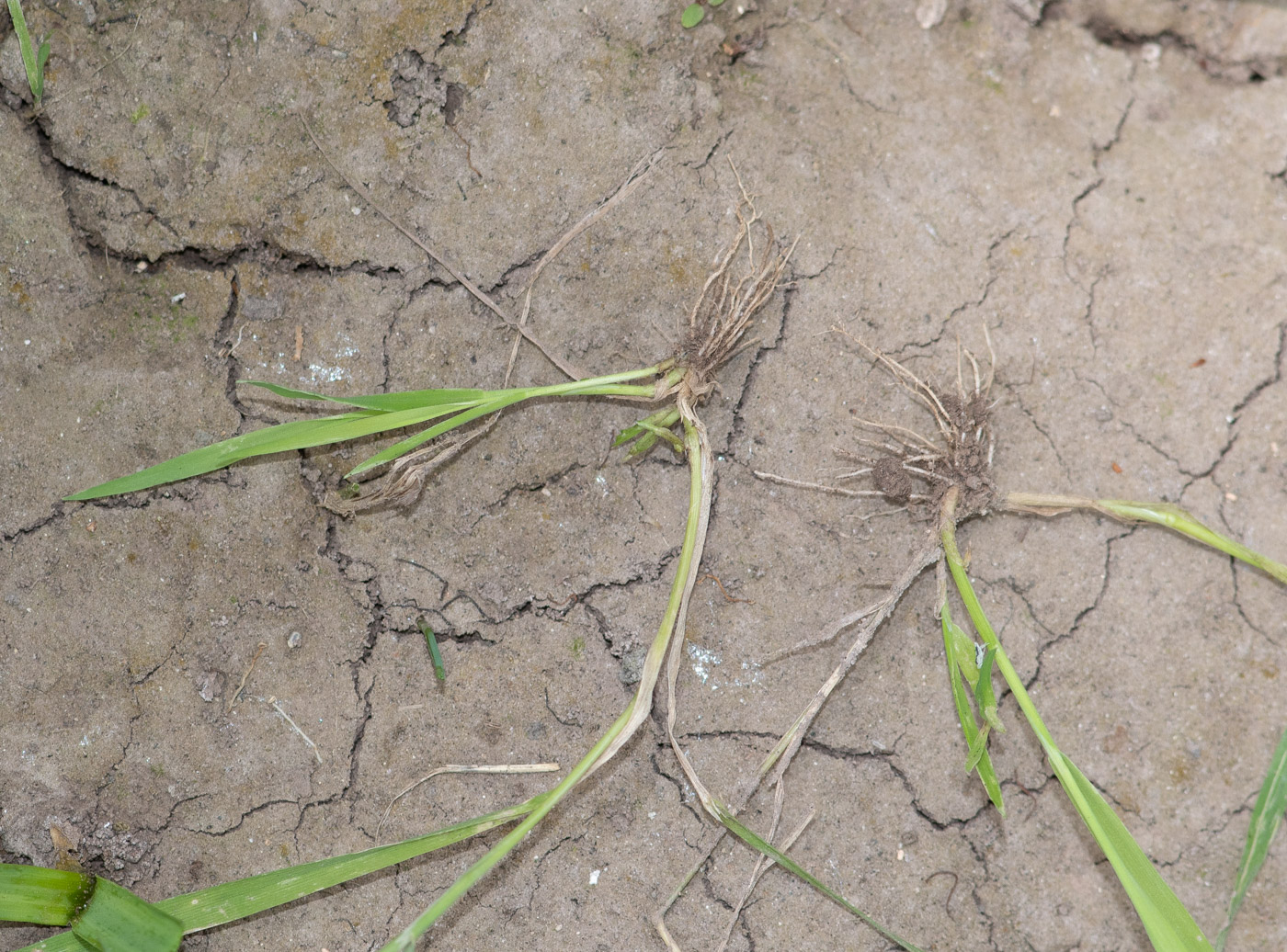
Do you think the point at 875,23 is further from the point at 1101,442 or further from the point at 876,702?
the point at 876,702

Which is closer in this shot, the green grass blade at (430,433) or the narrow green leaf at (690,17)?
the green grass blade at (430,433)

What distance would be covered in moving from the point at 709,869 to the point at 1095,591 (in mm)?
1062

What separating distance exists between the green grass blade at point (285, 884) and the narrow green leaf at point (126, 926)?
0.07 ft

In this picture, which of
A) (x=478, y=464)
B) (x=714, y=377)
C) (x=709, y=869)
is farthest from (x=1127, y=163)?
(x=709, y=869)

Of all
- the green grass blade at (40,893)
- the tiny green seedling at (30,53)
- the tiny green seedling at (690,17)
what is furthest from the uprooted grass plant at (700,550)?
the tiny green seedling at (30,53)

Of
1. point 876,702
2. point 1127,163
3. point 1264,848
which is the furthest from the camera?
point 1127,163

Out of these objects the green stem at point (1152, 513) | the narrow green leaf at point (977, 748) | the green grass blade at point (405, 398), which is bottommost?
the narrow green leaf at point (977, 748)

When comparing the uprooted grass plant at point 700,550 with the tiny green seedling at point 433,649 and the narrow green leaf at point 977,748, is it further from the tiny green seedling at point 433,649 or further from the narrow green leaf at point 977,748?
the tiny green seedling at point 433,649

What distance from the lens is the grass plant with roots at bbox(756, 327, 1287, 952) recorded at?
1773mm

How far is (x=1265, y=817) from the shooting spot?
1795 millimetres

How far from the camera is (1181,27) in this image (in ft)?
6.73

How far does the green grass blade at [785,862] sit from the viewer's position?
1710 mm

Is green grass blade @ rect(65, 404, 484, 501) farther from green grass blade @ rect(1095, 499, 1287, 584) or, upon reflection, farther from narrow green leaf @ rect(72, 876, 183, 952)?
green grass blade @ rect(1095, 499, 1287, 584)

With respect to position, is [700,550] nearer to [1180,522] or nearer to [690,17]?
[1180,522]
